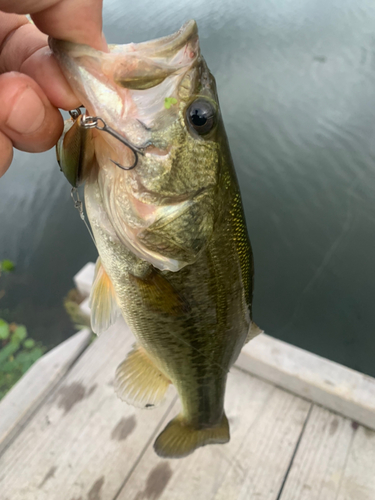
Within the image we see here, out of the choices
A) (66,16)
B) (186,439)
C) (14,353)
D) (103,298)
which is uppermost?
(66,16)

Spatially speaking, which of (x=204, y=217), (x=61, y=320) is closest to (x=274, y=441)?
(x=204, y=217)

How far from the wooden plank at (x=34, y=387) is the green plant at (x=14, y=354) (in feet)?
2.63

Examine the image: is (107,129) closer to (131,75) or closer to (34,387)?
(131,75)

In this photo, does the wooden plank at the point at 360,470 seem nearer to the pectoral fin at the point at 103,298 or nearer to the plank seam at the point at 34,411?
the pectoral fin at the point at 103,298

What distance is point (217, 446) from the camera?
171 centimetres

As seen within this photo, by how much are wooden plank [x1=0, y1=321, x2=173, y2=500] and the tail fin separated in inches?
17.4

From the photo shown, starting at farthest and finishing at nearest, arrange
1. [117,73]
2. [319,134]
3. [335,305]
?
[319,134], [335,305], [117,73]

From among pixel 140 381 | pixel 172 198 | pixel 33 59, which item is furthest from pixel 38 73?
pixel 140 381

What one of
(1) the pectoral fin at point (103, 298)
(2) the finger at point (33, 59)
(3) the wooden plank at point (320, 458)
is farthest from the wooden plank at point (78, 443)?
(2) the finger at point (33, 59)

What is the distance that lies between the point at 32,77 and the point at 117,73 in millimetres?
181

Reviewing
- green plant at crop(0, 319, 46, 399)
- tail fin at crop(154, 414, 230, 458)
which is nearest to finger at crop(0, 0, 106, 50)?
tail fin at crop(154, 414, 230, 458)

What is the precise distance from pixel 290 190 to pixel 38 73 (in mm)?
4277

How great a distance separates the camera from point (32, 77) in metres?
0.69

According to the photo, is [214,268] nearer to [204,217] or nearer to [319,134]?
[204,217]
